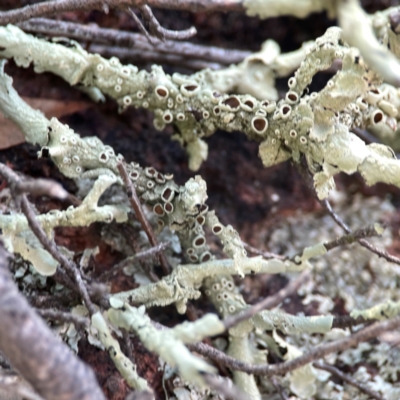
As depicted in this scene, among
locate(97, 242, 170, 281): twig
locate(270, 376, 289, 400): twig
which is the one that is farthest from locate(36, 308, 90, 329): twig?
locate(270, 376, 289, 400): twig

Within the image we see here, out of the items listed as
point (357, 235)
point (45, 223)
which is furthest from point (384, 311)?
point (45, 223)

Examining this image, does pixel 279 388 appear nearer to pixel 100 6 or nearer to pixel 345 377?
pixel 345 377

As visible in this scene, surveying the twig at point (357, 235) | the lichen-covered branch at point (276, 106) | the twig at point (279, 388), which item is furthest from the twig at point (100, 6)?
the twig at point (279, 388)

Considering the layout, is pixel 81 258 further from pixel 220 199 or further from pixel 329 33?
pixel 329 33

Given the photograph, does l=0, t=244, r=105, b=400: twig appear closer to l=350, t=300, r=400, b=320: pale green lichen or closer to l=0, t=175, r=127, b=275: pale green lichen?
l=0, t=175, r=127, b=275: pale green lichen

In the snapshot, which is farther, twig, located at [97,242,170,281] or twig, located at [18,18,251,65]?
twig, located at [18,18,251,65]

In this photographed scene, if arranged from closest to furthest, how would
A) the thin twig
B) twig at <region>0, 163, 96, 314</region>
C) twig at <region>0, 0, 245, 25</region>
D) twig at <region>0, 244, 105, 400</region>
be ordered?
1. twig at <region>0, 244, 105, 400</region>
2. twig at <region>0, 163, 96, 314</region>
3. twig at <region>0, 0, 245, 25</region>
4. the thin twig
